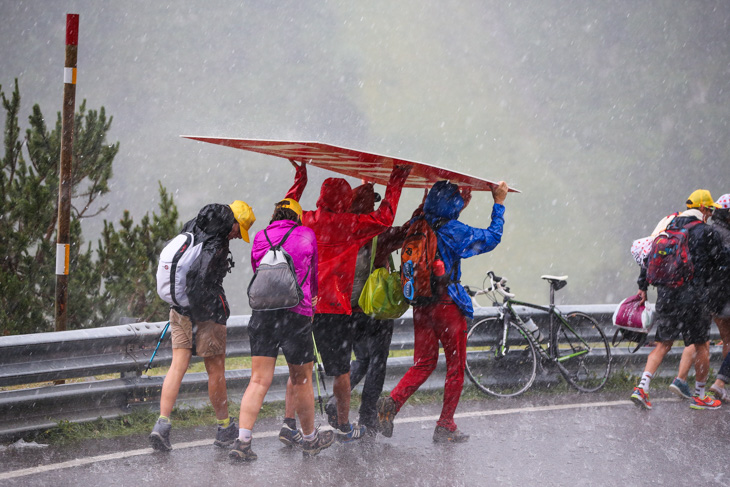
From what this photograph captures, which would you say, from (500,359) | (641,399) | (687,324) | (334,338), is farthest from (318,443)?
(687,324)

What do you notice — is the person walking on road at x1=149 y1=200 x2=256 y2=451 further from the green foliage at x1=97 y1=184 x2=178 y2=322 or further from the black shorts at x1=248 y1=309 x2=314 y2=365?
the green foliage at x1=97 y1=184 x2=178 y2=322

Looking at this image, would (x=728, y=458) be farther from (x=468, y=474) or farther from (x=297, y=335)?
(x=297, y=335)

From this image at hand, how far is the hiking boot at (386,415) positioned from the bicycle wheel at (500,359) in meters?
1.85

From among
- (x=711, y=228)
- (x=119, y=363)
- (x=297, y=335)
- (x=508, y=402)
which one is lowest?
(x=508, y=402)

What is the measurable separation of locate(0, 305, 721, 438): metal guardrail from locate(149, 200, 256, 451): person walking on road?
2.27 feet

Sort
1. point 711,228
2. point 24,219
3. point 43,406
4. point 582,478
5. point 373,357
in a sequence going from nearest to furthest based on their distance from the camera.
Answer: point 582,478 < point 43,406 < point 373,357 < point 711,228 < point 24,219

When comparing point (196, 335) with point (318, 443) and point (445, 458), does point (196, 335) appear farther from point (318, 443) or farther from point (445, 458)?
point (445, 458)

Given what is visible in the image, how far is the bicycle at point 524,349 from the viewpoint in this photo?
707 centimetres

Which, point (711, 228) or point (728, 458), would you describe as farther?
point (711, 228)

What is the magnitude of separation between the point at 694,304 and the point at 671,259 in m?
0.52

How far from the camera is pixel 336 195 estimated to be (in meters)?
5.05

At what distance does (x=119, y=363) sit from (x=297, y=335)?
170 centimetres

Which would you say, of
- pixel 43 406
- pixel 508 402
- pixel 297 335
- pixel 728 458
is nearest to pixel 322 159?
pixel 297 335

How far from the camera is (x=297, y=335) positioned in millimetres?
4742
